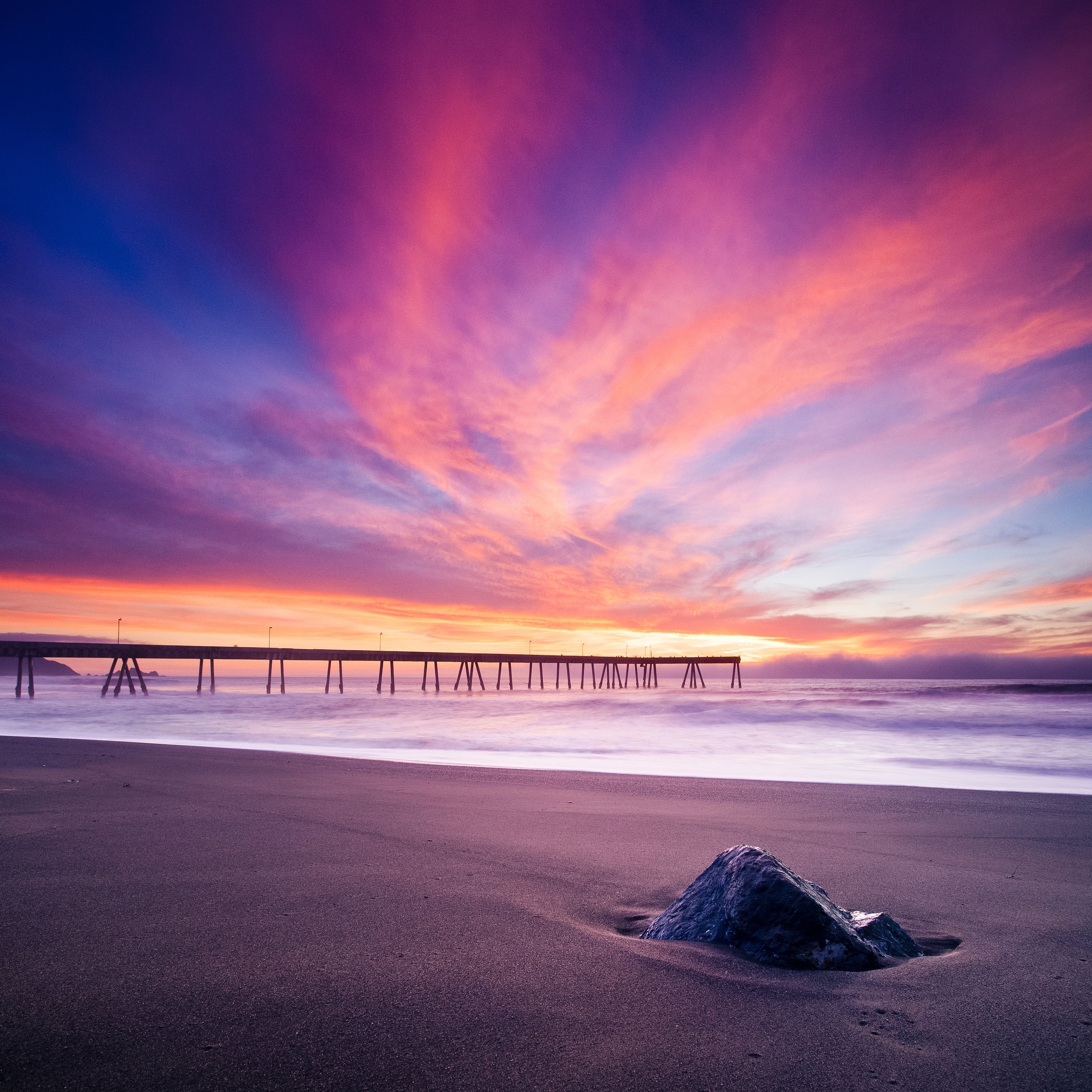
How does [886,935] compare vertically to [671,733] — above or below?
above

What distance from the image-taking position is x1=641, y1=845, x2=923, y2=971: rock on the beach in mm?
2102

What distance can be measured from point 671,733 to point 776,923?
50.0 ft

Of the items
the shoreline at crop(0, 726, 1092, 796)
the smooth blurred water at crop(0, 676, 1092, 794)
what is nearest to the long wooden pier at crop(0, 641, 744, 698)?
the smooth blurred water at crop(0, 676, 1092, 794)

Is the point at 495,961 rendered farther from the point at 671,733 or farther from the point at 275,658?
the point at 275,658

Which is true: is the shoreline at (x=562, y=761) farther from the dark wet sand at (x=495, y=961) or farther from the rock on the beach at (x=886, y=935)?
the rock on the beach at (x=886, y=935)

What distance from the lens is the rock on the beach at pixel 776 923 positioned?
210cm

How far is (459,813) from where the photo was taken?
15.9 ft

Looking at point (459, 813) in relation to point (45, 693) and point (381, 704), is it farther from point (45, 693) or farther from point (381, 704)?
point (45, 693)

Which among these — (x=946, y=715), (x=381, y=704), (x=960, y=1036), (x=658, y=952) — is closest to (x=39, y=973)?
(x=658, y=952)

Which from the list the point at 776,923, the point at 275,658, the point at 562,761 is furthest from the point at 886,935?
the point at 275,658

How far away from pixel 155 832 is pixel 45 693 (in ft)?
178

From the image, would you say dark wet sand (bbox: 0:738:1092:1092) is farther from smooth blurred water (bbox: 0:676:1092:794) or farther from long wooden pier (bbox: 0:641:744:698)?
long wooden pier (bbox: 0:641:744:698)

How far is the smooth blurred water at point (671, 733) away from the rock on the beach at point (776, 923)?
553cm

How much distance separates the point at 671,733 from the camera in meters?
16.8
